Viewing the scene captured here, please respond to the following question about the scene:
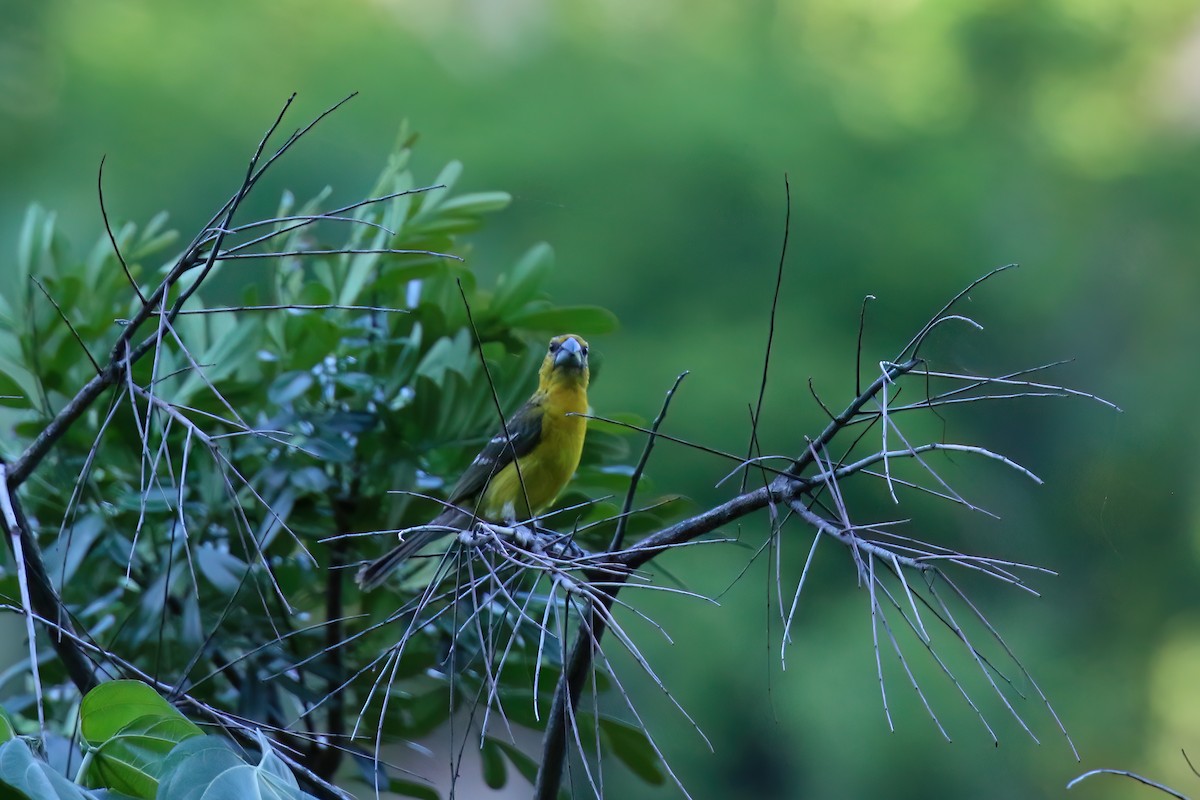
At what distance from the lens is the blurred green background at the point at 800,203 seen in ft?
4.83

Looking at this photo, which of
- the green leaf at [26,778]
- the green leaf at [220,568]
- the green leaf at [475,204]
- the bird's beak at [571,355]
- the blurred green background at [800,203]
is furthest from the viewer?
the blurred green background at [800,203]

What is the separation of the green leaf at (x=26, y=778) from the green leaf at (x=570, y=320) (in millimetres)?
603

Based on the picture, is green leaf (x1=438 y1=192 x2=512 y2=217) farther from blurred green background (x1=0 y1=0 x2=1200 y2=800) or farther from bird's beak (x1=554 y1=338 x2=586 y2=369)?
bird's beak (x1=554 y1=338 x2=586 y2=369)

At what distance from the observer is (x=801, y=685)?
1765mm

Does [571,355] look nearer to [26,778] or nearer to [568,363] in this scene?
[568,363]

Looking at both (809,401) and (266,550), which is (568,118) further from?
(266,550)

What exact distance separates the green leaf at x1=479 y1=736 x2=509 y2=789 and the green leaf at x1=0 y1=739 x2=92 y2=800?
528 millimetres

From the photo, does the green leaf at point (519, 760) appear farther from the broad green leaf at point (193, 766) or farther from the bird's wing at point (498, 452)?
the broad green leaf at point (193, 766)

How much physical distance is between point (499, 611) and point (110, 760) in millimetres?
395

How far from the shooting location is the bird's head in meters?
1.18

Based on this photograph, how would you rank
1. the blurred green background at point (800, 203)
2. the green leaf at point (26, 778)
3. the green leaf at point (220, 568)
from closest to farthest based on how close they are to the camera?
the green leaf at point (26, 778)
the green leaf at point (220, 568)
the blurred green background at point (800, 203)

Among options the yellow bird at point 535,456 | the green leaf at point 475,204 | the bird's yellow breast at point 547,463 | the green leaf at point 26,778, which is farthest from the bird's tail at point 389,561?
the green leaf at point 26,778

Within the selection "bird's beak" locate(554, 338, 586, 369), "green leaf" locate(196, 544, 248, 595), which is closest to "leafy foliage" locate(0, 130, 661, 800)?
"green leaf" locate(196, 544, 248, 595)

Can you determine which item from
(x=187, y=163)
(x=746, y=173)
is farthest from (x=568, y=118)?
(x=187, y=163)
